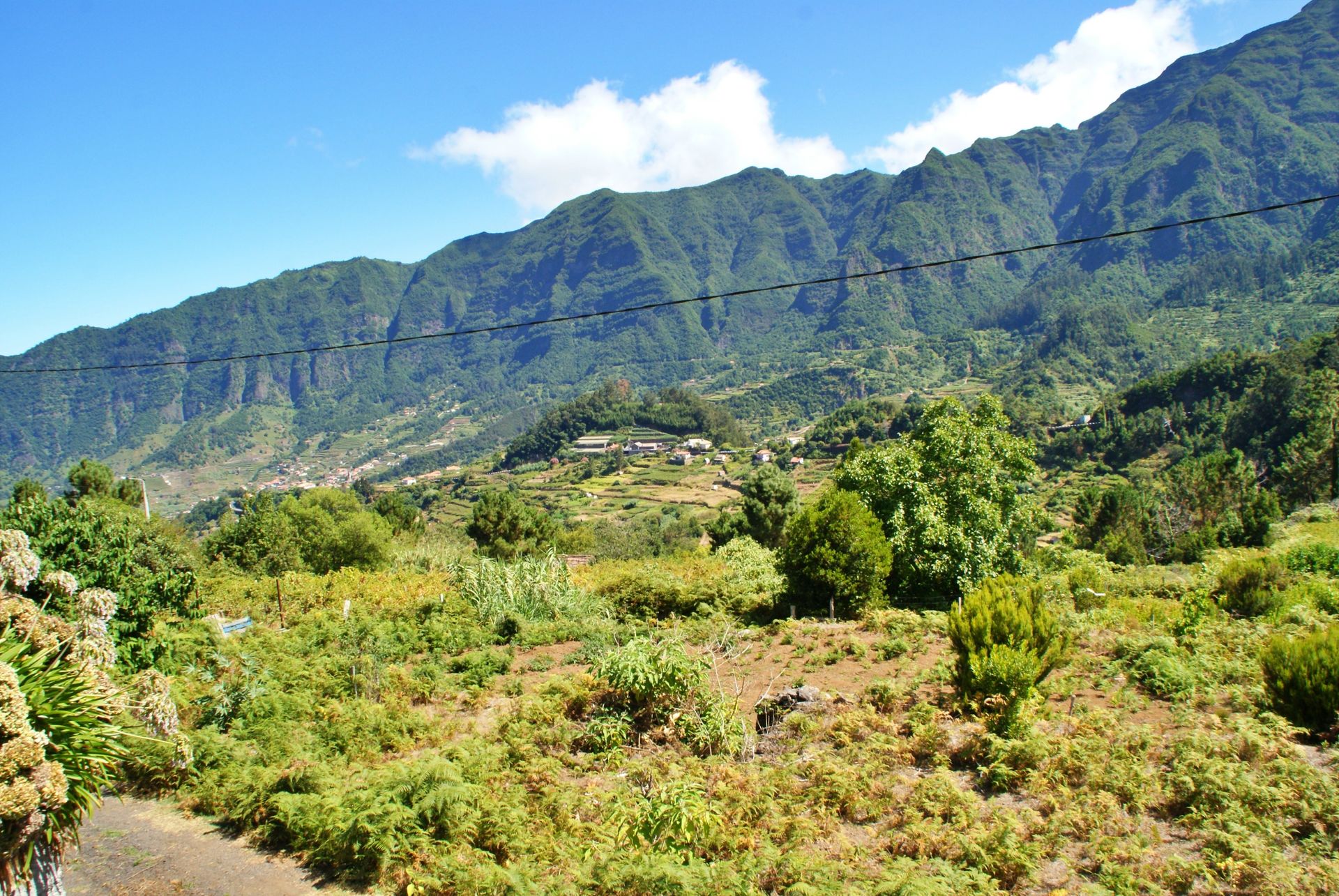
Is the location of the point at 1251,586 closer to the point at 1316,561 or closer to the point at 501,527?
the point at 1316,561

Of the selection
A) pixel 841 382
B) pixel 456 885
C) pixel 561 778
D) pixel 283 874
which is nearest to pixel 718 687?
pixel 561 778

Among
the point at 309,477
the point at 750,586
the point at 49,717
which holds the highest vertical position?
the point at 49,717

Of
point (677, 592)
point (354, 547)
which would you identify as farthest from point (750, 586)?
point (354, 547)

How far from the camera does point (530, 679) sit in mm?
11109

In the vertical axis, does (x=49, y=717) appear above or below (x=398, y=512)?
above

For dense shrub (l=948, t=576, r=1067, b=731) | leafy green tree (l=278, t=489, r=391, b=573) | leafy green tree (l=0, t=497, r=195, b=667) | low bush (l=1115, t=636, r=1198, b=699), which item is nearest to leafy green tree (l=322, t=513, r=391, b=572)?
leafy green tree (l=278, t=489, r=391, b=573)

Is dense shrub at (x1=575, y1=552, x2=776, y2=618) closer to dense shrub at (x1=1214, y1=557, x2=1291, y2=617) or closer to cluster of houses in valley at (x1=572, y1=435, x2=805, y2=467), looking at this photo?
dense shrub at (x1=1214, y1=557, x2=1291, y2=617)

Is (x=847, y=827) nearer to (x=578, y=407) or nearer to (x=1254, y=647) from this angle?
(x=1254, y=647)

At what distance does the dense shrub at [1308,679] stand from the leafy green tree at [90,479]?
108 ft

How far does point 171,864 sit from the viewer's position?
21.7ft

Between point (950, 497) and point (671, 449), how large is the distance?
3661 inches

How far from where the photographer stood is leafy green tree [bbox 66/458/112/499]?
28.2 m

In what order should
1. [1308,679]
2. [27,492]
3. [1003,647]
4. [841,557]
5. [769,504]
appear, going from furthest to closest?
[769,504] → [27,492] → [841,557] → [1003,647] → [1308,679]

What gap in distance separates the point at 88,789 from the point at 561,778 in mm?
4449
